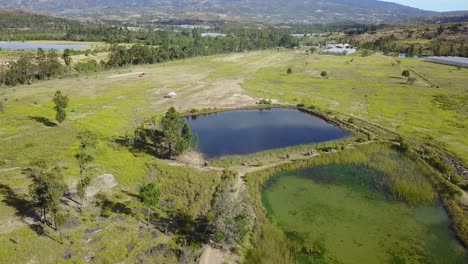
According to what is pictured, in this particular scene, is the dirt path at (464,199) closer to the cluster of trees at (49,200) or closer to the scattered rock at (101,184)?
the scattered rock at (101,184)

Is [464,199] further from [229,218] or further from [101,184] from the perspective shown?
[101,184]

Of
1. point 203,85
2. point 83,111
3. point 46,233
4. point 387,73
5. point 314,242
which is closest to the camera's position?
point 46,233

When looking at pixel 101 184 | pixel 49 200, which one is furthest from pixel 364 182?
pixel 49 200

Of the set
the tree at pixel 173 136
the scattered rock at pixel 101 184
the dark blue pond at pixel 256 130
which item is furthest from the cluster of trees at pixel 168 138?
the scattered rock at pixel 101 184

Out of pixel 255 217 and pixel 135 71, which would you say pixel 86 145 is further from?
pixel 135 71

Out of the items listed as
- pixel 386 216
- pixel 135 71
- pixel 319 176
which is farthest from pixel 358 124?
pixel 135 71

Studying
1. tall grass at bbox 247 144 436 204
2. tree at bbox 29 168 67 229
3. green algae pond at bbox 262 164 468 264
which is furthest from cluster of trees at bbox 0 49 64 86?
green algae pond at bbox 262 164 468 264

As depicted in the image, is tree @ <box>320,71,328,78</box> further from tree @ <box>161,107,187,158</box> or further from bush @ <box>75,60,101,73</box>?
bush @ <box>75,60,101,73</box>
